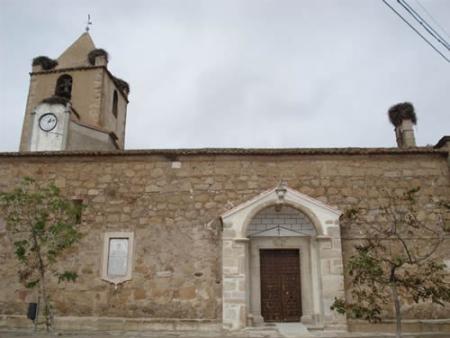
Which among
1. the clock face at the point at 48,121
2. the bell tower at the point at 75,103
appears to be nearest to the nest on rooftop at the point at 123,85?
the bell tower at the point at 75,103

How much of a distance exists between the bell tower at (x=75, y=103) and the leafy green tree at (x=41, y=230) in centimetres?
850

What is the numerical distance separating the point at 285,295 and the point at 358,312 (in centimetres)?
378

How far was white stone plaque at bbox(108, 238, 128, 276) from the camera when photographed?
989 centimetres

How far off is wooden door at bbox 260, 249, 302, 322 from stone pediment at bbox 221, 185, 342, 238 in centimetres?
105

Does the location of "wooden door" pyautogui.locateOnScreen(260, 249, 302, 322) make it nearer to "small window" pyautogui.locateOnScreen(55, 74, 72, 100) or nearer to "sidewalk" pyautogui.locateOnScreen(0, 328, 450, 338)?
"sidewalk" pyautogui.locateOnScreen(0, 328, 450, 338)

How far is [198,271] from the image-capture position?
9.77 metres

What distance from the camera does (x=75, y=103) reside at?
20922 millimetres

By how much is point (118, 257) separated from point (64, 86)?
14455mm

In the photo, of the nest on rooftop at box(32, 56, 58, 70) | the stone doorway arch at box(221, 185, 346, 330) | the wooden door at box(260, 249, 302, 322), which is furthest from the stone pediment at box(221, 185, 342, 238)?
the nest on rooftop at box(32, 56, 58, 70)

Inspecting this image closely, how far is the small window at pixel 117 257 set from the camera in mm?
9836

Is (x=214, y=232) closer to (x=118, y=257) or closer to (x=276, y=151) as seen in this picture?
(x=118, y=257)

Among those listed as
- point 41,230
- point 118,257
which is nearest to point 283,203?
point 118,257

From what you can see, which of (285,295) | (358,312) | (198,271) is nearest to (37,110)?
(198,271)

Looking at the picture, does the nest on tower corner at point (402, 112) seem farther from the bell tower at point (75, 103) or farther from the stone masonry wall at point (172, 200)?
the bell tower at point (75, 103)
